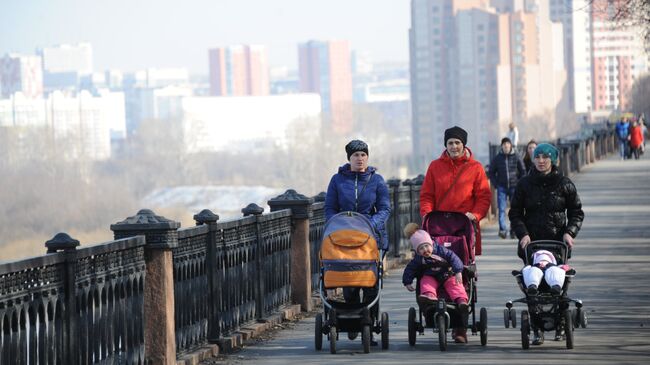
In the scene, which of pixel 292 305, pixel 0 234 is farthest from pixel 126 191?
pixel 292 305

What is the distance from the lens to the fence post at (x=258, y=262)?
47.2ft

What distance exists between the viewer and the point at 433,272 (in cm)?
1234

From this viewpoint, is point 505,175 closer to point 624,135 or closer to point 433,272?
point 433,272

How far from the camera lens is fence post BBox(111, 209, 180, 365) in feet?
36.7

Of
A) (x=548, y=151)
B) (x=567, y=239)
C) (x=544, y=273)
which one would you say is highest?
(x=548, y=151)

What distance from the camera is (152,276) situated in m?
11.2

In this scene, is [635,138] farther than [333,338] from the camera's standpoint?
Yes

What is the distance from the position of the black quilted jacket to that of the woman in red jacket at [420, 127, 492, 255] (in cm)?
30

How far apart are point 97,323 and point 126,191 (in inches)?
6751

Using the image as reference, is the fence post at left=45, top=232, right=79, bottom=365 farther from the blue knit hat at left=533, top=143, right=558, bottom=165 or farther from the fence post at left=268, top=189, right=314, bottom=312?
the fence post at left=268, top=189, right=314, bottom=312

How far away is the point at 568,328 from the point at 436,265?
1.09m

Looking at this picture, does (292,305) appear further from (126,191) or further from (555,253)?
(126,191)

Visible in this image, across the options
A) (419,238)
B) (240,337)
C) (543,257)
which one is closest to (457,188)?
(419,238)

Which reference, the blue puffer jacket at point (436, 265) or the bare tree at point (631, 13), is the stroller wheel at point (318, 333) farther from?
the bare tree at point (631, 13)
